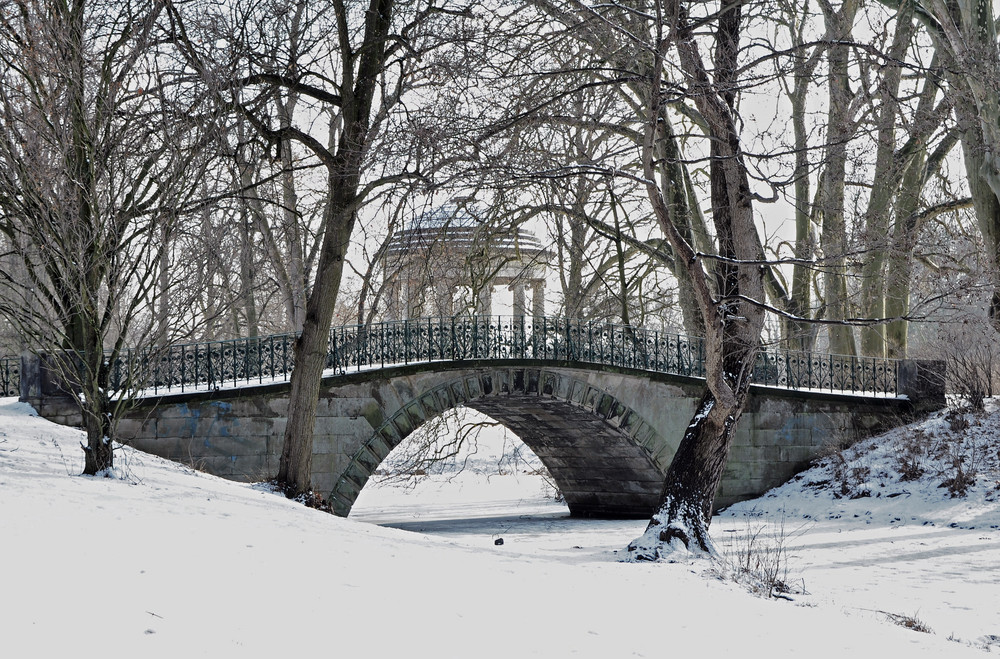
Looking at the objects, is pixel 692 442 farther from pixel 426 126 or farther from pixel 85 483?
pixel 85 483

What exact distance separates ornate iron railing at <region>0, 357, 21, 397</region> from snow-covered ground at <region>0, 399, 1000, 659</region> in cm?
177

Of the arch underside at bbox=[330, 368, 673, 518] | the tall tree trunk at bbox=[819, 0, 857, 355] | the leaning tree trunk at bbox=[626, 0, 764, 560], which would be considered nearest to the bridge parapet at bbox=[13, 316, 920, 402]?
the arch underside at bbox=[330, 368, 673, 518]

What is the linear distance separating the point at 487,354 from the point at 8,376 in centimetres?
653

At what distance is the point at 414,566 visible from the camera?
623cm

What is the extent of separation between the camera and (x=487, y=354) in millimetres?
15344

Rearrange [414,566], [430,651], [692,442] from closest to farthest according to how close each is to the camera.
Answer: [430,651] → [414,566] → [692,442]

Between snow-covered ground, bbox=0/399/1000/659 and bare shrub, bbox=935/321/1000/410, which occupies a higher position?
bare shrub, bbox=935/321/1000/410

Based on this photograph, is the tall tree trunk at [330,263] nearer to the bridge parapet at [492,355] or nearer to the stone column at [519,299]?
the bridge parapet at [492,355]

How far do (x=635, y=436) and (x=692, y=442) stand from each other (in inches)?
285

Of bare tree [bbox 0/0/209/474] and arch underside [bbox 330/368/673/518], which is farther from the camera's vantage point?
arch underside [bbox 330/368/673/518]

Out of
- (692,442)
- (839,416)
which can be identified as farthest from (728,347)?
(839,416)

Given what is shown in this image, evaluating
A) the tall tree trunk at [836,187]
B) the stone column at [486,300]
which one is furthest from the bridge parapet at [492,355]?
the stone column at [486,300]

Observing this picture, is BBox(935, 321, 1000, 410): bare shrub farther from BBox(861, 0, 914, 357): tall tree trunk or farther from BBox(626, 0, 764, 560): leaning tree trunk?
BBox(626, 0, 764, 560): leaning tree trunk

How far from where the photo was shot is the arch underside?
14.0m
